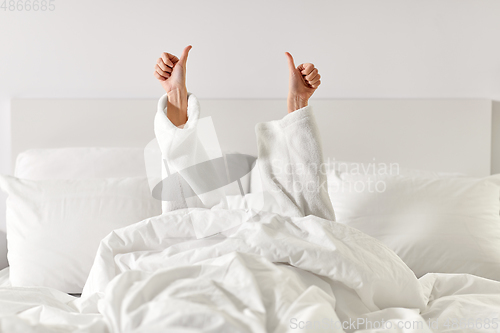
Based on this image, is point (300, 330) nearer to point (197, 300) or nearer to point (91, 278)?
point (197, 300)

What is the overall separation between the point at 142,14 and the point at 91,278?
1.37 metres

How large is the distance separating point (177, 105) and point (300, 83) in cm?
45

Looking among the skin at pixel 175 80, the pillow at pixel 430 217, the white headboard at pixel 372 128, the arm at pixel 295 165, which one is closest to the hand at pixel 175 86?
the skin at pixel 175 80

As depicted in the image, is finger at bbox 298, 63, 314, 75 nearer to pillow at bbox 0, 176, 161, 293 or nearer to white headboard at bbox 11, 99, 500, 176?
white headboard at bbox 11, 99, 500, 176

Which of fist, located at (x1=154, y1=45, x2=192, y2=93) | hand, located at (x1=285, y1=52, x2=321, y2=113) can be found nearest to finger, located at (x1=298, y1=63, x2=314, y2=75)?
hand, located at (x1=285, y1=52, x2=321, y2=113)

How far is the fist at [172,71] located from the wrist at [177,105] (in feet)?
0.04

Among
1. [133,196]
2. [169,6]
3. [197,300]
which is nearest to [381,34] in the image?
[169,6]

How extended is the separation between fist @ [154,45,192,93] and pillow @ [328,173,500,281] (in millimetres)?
745

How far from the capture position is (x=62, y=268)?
1413 mm

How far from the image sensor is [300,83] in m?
1.52

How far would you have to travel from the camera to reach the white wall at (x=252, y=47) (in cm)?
200

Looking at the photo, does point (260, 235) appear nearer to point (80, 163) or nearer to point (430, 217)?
point (430, 217)

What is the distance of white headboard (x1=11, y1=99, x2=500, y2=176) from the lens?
1976mm

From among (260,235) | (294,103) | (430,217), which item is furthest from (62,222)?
(430,217)
